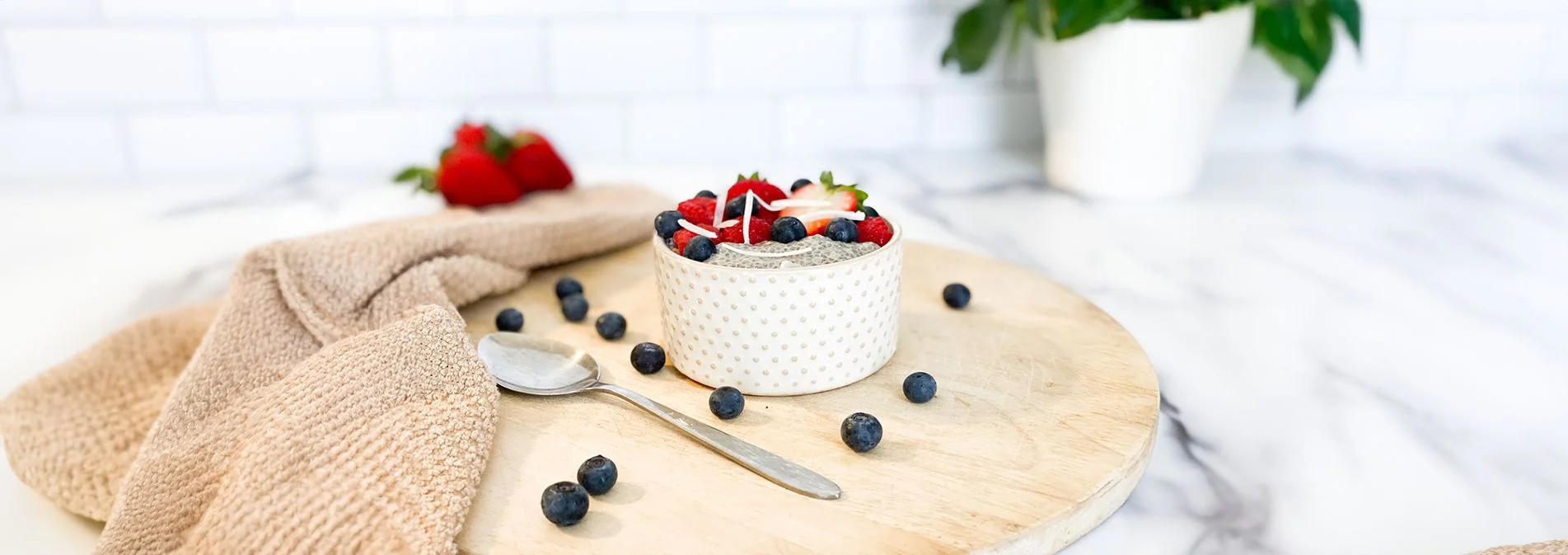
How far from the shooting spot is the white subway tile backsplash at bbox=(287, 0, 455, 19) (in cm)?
137

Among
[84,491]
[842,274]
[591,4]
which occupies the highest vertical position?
[591,4]

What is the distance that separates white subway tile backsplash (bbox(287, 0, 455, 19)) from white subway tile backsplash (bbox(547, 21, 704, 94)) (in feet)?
0.45

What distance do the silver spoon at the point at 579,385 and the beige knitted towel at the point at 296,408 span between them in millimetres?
42

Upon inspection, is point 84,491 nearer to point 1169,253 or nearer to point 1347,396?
point 1347,396

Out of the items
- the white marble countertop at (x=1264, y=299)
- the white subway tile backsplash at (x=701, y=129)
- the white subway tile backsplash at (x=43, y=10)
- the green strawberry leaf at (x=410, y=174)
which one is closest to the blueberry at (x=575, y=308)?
the white marble countertop at (x=1264, y=299)

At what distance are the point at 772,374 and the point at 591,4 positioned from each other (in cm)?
77

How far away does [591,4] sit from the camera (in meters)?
1.42

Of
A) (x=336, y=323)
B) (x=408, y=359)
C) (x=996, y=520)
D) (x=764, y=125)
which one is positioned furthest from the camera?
(x=764, y=125)

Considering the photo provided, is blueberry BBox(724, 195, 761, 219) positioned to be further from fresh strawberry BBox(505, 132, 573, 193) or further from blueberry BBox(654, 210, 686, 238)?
fresh strawberry BBox(505, 132, 573, 193)

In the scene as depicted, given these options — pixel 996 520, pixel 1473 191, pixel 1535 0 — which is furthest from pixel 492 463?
pixel 1535 0

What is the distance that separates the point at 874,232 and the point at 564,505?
0.32 metres

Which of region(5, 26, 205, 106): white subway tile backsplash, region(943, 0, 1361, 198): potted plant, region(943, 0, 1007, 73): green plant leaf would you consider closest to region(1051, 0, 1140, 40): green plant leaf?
region(943, 0, 1361, 198): potted plant

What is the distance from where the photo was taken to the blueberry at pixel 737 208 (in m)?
0.86

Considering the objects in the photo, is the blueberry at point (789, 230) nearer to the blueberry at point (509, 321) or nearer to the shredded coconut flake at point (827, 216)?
the shredded coconut flake at point (827, 216)
